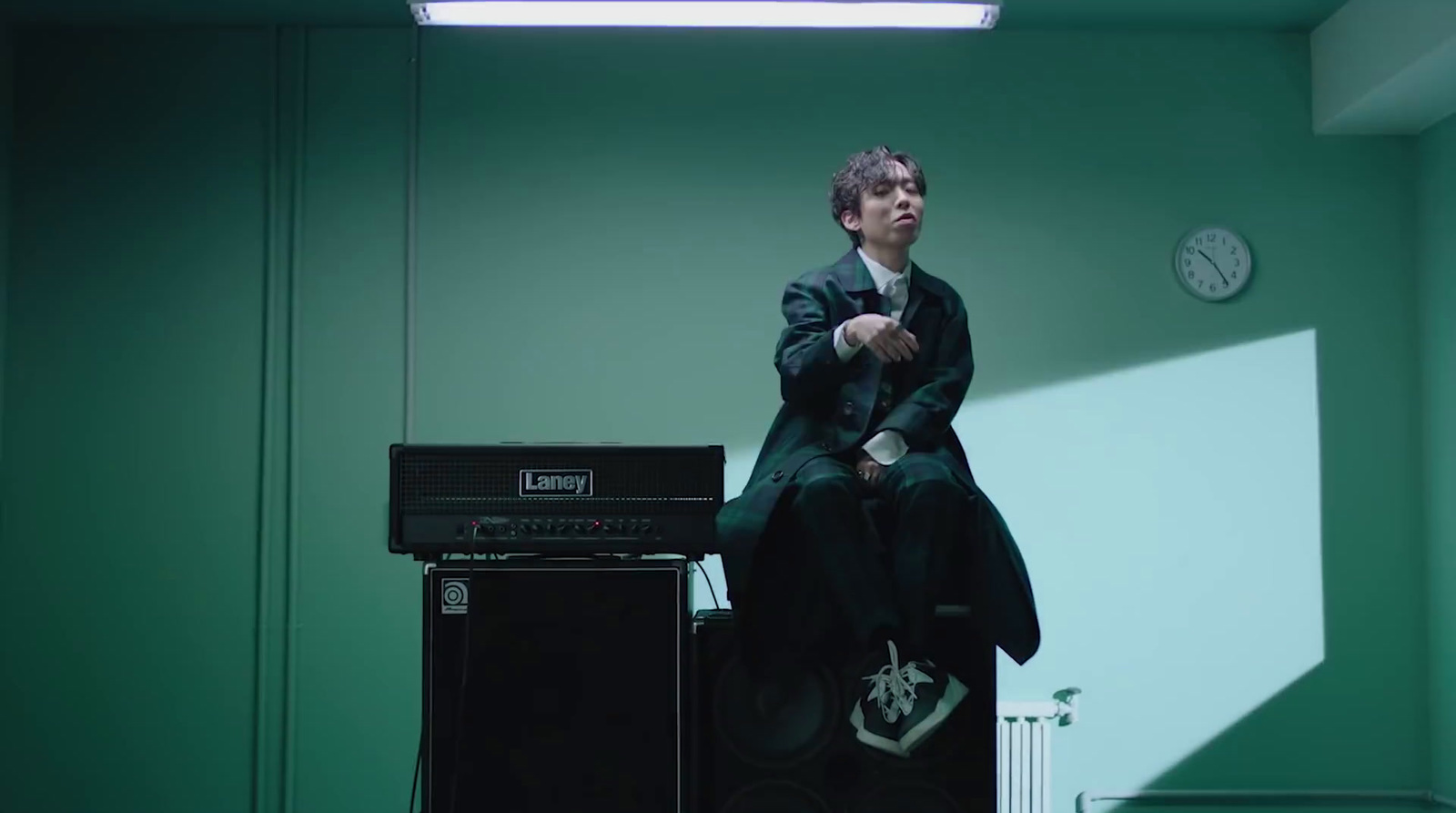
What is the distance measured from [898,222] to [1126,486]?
181 centimetres

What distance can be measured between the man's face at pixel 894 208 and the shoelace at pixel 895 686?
68cm

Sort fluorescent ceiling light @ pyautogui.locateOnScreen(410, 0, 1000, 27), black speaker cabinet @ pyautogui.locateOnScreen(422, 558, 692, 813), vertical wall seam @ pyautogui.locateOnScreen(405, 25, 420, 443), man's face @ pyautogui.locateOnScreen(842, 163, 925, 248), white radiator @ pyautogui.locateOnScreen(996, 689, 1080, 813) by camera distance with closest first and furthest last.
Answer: black speaker cabinet @ pyautogui.locateOnScreen(422, 558, 692, 813), man's face @ pyautogui.locateOnScreen(842, 163, 925, 248), fluorescent ceiling light @ pyautogui.locateOnScreen(410, 0, 1000, 27), white radiator @ pyautogui.locateOnScreen(996, 689, 1080, 813), vertical wall seam @ pyautogui.locateOnScreen(405, 25, 420, 443)

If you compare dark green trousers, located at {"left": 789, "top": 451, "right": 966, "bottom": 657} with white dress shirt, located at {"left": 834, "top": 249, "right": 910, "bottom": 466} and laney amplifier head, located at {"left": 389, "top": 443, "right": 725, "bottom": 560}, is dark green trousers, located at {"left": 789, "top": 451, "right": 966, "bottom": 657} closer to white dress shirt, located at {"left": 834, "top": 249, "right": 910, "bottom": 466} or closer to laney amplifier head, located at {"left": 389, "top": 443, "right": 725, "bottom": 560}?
white dress shirt, located at {"left": 834, "top": 249, "right": 910, "bottom": 466}

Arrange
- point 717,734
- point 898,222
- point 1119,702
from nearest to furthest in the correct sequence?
point 717,734 < point 898,222 < point 1119,702

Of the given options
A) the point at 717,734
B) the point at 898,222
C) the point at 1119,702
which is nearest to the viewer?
the point at 717,734

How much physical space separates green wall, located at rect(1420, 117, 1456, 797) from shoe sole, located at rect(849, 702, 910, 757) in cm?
233

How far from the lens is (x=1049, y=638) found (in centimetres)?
375

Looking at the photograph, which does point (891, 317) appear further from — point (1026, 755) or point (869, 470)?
point (1026, 755)

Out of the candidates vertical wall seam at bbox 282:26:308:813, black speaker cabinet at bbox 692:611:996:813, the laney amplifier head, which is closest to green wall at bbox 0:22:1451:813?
vertical wall seam at bbox 282:26:308:813

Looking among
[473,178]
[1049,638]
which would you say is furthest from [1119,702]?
[473,178]

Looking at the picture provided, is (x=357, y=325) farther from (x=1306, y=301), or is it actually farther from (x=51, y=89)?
(x=1306, y=301)

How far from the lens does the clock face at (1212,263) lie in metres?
3.83

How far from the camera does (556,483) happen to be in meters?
2.21

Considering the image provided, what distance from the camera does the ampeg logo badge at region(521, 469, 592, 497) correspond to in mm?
2211
